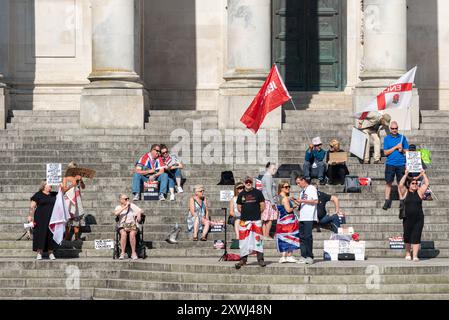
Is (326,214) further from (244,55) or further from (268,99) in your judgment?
(244,55)

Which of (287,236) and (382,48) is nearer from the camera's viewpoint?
(287,236)

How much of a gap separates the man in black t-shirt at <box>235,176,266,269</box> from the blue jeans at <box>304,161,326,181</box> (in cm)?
614

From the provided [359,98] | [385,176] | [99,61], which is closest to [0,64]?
[99,61]

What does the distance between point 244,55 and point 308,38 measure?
4.73 meters

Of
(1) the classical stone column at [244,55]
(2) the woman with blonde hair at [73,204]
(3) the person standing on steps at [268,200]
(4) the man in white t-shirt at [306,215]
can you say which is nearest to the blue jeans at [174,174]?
(3) the person standing on steps at [268,200]

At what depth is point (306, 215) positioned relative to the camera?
31922mm

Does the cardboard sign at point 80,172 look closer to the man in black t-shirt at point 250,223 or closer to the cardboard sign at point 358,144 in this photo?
the man in black t-shirt at point 250,223

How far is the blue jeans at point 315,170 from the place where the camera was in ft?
122

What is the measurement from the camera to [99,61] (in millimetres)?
41750

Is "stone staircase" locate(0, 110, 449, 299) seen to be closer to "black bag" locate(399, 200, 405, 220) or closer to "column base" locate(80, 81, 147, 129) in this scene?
"column base" locate(80, 81, 147, 129)

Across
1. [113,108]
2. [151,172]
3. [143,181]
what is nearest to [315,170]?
[151,172]

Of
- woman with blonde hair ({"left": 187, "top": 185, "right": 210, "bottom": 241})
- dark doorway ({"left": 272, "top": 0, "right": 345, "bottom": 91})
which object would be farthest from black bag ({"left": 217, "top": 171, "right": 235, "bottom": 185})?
dark doorway ({"left": 272, "top": 0, "right": 345, "bottom": 91})
